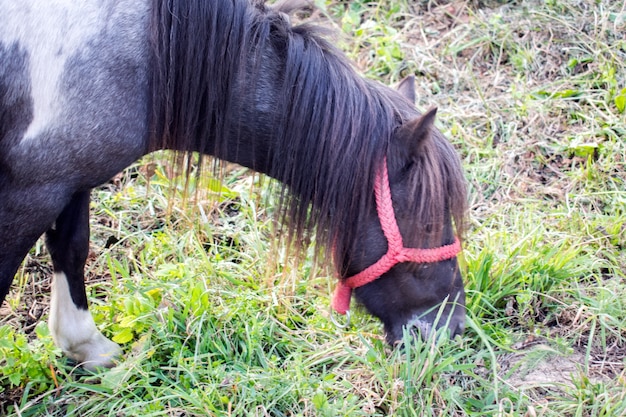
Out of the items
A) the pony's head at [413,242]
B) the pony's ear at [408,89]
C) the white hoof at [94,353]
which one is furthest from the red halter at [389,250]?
the white hoof at [94,353]

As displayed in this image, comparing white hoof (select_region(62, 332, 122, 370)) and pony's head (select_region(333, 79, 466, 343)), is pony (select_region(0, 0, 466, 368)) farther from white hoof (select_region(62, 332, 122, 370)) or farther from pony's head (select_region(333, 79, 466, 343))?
white hoof (select_region(62, 332, 122, 370))

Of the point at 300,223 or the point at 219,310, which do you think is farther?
the point at 219,310

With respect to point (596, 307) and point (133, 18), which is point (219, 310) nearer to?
point (133, 18)

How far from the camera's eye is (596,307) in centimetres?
284

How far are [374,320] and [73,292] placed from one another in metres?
1.11

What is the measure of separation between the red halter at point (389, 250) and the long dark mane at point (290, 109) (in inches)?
1.4

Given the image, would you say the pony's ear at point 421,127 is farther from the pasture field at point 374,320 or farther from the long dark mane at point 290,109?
the pasture field at point 374,320

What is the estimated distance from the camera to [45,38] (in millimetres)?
1989

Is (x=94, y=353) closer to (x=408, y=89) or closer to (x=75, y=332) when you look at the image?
(x=75, y=332)

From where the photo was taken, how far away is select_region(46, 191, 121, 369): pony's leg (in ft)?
8.45

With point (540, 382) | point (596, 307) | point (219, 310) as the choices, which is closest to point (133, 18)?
point (219, 310)

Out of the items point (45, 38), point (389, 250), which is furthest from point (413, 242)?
point (45, 38)

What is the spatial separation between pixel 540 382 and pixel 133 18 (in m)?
1.80

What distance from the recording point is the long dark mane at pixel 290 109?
2.13 metres
